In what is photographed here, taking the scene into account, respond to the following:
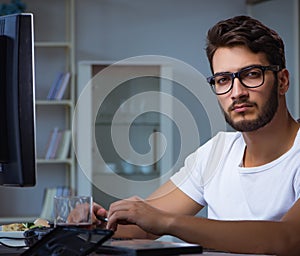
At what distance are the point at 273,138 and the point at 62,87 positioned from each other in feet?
11.9

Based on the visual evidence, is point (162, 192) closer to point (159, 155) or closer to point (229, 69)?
point (229, 69)

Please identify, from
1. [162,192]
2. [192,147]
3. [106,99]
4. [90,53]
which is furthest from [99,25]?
[162,192]

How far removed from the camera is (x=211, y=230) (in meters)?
1.66

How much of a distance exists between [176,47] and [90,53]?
703 mm

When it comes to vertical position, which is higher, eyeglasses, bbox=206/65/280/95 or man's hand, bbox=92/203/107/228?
eyeglasses, bbox=206/65/280/95

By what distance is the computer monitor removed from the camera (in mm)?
1514

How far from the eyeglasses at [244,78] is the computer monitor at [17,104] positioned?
0.58 metres

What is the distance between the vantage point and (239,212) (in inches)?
79.0

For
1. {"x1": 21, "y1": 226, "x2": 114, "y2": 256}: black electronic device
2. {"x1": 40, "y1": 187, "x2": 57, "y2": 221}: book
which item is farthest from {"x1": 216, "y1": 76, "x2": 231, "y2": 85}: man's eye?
{"x1": 40, "y1": 187, "x2": 57, "y2": 221}: book

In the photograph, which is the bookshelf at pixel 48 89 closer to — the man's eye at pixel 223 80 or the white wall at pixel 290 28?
the white wall at pixel 290 28

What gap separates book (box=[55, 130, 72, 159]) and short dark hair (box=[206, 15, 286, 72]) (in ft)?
11.6

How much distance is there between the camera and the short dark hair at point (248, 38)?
1932mm

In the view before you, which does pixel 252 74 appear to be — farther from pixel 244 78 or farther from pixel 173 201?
pixel 173 201

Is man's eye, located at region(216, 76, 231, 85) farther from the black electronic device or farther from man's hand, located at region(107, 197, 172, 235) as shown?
the black electronic device
